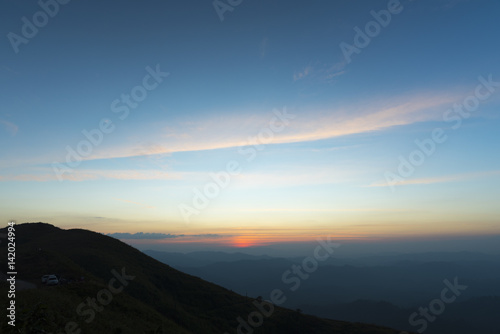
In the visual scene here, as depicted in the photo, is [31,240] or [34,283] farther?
[31,240]

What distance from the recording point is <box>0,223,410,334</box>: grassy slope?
38.4m

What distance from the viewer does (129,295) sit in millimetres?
59219

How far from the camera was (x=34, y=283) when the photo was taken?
4959 centimetres

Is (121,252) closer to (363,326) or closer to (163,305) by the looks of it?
(163,305)

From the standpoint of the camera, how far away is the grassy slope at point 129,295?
38.4m

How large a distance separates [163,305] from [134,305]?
48.4 feet

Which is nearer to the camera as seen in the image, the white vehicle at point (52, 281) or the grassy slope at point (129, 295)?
the grassy slope at point (129, 295)

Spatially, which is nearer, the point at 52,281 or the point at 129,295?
the point at 52,281

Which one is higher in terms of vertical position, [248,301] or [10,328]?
[10,328]

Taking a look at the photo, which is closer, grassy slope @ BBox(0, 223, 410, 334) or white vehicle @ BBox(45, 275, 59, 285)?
grassy slope @ BBox(0, 223, 410, 334)

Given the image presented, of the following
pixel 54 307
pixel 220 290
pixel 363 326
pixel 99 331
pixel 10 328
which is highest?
pixel 10 328

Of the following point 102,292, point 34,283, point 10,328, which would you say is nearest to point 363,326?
point 102,292

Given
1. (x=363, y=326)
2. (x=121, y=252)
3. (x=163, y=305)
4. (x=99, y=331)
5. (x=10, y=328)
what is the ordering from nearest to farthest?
(x=10, y=328), (x=99, y=331), (x=163, y=305), (x=363, y=326), (x=121, y=252)

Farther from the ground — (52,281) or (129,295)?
(52,281)
